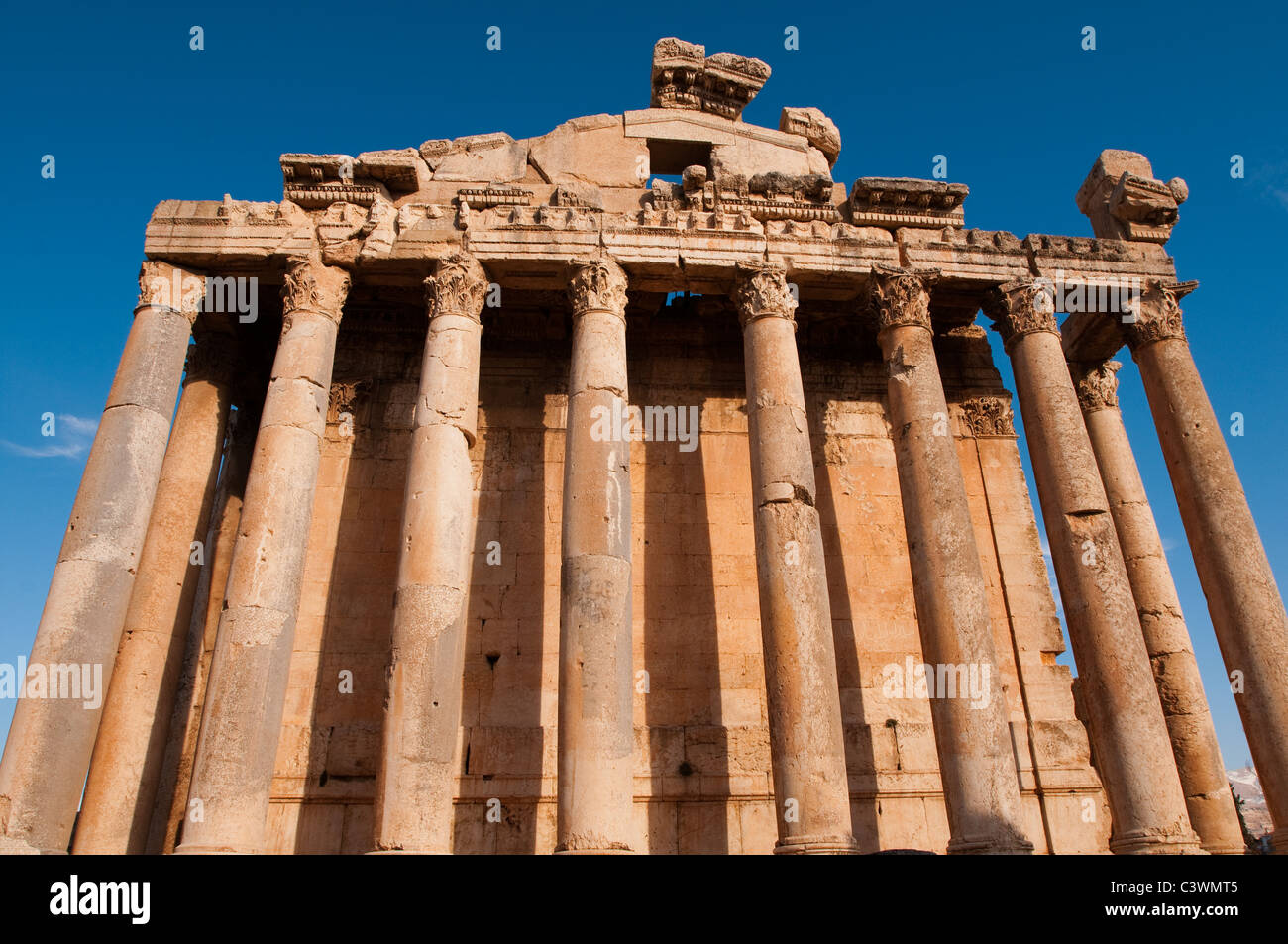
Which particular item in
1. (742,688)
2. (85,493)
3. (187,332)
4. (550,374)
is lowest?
(742,688)

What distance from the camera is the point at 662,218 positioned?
15047mm

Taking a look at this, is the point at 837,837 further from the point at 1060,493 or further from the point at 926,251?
the point at 926,251

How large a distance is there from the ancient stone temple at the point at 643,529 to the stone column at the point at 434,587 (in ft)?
0.18

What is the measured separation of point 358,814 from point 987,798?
8.95 meters

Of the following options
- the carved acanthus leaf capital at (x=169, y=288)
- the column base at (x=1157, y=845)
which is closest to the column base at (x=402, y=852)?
the column base at (x=1157, y=845)

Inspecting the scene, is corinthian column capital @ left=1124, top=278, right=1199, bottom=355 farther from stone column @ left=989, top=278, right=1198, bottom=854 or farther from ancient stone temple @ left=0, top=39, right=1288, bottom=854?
stone column @ left=989, top=278, right=1198, bottom=854

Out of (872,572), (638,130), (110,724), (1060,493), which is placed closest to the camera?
(110,724)

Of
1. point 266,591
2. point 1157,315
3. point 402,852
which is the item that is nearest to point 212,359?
point 266,591

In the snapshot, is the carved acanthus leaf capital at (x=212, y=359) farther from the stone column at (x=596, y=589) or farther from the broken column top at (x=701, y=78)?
the broken column top at (x=701, y=78)

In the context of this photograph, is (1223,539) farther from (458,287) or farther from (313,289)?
(313,289)

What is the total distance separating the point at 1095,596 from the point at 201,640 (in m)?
14.0

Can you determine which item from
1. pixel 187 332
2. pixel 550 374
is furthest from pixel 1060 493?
pixel 187 332

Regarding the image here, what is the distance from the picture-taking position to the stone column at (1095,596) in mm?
11719
